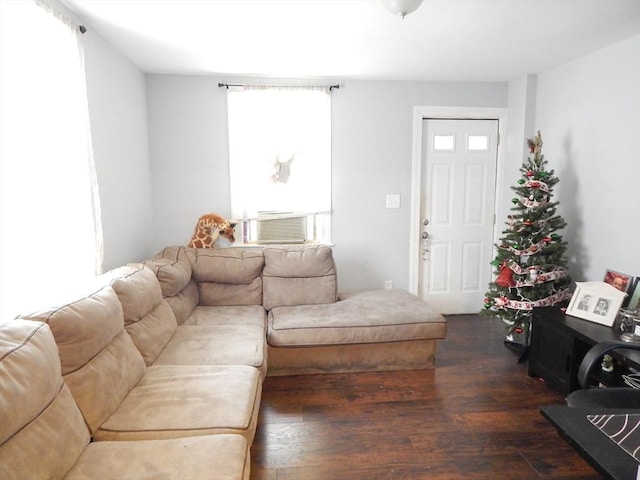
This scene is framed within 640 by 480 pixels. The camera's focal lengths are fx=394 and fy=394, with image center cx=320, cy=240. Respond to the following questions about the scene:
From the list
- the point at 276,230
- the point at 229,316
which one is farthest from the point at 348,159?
the point at 229,316

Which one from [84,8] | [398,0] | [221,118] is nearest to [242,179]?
[221,118]

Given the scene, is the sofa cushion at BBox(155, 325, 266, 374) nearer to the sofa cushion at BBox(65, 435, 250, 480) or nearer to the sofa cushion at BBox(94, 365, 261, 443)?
the sofa cushion at BBox(94, 365, 261, 443)

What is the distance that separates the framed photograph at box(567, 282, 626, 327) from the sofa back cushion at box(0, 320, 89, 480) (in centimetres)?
299

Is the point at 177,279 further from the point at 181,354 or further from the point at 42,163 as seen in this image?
the point at 42,163

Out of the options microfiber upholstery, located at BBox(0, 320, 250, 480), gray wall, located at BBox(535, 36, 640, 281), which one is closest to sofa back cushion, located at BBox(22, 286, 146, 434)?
microfiber upholstery, located at BBox(0, 320, 250, 480)

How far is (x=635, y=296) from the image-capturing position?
2633 mm

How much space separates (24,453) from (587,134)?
12.9 feet

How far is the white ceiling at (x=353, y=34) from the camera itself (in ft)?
7.61

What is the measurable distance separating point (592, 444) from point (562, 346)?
5.74 ft

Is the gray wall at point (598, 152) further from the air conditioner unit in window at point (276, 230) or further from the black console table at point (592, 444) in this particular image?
the air conditioner unit in window at point (276, 230)

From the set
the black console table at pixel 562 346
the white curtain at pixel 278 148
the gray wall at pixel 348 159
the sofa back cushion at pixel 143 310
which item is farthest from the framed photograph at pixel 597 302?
the sofa back cushion at pixel 143 310

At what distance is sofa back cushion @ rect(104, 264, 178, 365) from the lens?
2148mm

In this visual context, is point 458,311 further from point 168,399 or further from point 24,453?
point 24,453

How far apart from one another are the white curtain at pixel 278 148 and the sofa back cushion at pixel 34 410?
8.59ft
